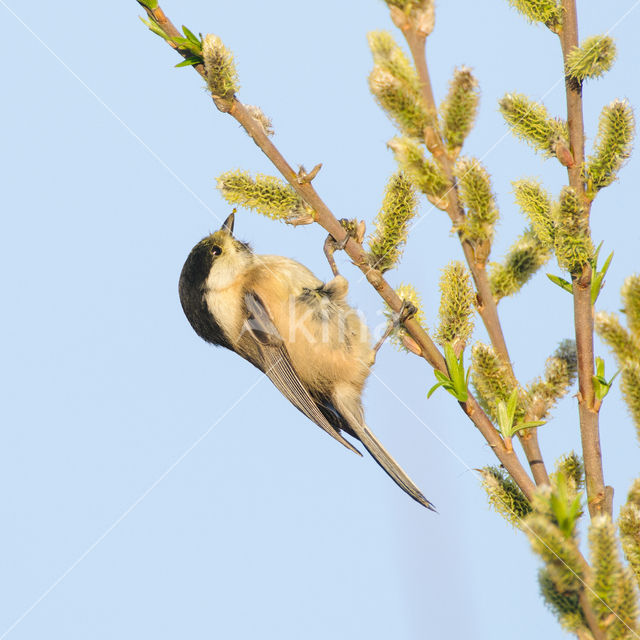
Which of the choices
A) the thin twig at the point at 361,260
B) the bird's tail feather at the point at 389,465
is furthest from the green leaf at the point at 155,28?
the bird's tail feather at the point at 389,465

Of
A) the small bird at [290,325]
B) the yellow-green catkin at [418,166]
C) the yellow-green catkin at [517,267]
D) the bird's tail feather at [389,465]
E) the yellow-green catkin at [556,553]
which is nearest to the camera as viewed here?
the yellow-green catkin at [556,553]

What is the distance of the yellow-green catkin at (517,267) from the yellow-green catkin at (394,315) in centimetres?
22

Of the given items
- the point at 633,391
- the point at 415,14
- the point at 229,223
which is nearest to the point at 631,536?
the point at 633,391

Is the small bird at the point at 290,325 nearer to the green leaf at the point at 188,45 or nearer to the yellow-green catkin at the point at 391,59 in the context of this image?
the green leaf at the point at 188,45

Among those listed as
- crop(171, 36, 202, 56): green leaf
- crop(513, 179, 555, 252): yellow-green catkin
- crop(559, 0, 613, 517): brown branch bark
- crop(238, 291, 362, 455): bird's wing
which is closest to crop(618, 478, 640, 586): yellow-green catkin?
crop(559, 0, 613, 517): brown branch bark

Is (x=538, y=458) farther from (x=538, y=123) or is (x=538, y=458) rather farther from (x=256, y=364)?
(x=256, y=364)

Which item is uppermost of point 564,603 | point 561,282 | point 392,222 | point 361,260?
point 561,282

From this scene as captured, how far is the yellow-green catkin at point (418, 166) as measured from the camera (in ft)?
4.93

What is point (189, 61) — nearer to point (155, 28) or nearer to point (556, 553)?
point (155, 28)

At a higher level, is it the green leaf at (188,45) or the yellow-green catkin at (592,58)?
the yellow-green catkin at (592,58)

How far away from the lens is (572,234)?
5.04 ft

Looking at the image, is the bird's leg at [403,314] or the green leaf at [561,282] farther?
the bird's leg at [403,314]

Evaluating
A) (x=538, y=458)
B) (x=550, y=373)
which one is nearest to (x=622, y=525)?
(x=538, y=458)

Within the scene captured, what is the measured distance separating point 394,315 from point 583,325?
0.49 metres
